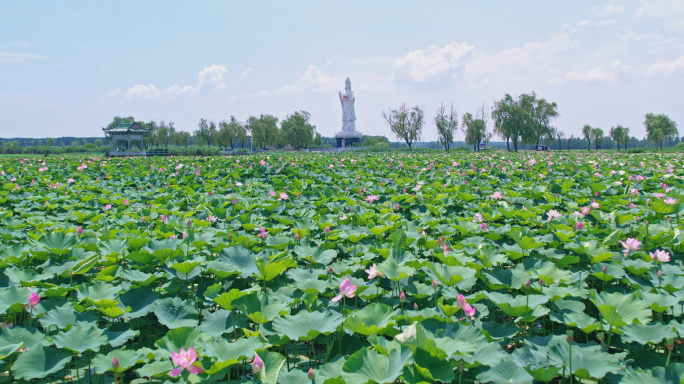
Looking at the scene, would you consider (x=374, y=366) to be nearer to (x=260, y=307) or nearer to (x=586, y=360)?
(x=260, y=307)

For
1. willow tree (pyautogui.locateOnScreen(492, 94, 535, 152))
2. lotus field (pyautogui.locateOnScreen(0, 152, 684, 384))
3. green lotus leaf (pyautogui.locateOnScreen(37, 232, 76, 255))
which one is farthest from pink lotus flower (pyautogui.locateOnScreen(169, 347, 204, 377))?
willow tree (pyautogui.locateOnScreen(492, 94, 535, 152))

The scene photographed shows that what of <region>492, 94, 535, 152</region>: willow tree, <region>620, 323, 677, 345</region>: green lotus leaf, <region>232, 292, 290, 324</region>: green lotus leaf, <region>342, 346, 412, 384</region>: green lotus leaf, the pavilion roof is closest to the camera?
<region>342, 346, 412, 384</region>: green lotus leaf

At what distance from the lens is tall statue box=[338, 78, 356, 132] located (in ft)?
214

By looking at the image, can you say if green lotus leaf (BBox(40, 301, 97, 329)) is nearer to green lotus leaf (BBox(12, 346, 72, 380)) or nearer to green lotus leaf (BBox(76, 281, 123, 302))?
green lotus leaf (BBox(76, 281, 123, 302))

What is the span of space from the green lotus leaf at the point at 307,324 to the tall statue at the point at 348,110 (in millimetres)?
64405

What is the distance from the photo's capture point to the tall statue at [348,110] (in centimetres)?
6519

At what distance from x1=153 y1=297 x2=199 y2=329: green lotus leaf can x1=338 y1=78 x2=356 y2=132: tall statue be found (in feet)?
210

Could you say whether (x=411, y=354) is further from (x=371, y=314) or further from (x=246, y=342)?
(x=246, y=342)

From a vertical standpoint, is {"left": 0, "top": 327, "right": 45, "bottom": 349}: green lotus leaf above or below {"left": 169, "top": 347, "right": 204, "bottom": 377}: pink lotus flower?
below

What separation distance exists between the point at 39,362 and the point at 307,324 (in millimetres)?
1058

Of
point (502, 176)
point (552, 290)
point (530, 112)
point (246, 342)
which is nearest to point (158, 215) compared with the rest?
point (246, 342)

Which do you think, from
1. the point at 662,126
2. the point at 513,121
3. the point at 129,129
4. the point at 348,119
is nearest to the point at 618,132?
the point at 662,126

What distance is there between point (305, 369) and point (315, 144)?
95540mm

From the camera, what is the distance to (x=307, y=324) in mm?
1717
